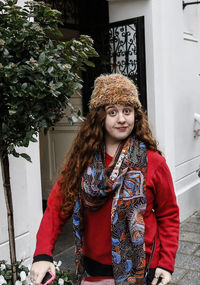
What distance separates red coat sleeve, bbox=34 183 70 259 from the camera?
2.02m

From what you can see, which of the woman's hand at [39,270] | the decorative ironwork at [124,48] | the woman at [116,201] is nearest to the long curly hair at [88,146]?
the woman at [116,201]

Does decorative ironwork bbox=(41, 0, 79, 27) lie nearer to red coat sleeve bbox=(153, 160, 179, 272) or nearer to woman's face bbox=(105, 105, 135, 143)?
woman's face bbox=(105, 105, 135, 143)

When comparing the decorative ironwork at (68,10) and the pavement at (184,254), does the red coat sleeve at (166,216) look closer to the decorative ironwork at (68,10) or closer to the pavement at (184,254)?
the pavement at (184,254)

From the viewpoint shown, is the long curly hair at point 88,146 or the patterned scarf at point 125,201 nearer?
the patterned scarf at point 125,201

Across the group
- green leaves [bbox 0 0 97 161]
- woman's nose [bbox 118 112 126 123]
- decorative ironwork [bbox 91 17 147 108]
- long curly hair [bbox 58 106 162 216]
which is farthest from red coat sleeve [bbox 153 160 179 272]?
decorative ironwork [bbox 91 17 147 108]

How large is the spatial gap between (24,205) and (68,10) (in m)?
2.95

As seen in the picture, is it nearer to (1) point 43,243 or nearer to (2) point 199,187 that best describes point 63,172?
(1) point 43,243

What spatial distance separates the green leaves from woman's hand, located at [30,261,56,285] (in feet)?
2.17

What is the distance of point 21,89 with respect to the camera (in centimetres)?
207

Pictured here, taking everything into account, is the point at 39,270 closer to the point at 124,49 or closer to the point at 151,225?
the point at 151,225

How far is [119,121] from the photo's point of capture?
1.98 m

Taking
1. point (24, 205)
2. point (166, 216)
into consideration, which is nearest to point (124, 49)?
point (24, 205)

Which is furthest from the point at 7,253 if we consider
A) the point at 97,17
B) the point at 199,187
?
the point at 199,187

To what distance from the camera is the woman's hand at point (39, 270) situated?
1920 millimetres
